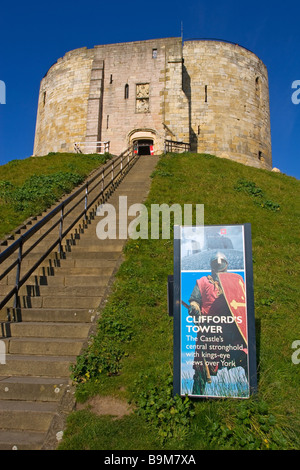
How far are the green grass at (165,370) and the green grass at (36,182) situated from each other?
14.6 feet

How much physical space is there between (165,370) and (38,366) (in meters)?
1.58

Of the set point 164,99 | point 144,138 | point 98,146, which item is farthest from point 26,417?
point 164,99

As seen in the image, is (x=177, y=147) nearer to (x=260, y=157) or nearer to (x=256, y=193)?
(x=260, y=157)

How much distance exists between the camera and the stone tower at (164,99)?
72.8 ft

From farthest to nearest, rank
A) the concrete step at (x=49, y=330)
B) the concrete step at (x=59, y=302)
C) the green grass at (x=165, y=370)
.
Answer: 1. the concrete step at (x=59, y=302)
2. the concrete step at (x=49, y=330)
3. the green grass at (x=165, y=370)

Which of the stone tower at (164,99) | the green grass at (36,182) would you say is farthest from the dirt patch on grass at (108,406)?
the stone tower at (164,99)

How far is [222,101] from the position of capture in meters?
23.4

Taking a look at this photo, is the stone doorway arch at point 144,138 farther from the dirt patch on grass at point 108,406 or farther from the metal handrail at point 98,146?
the dirt patch on grass at point 108,406

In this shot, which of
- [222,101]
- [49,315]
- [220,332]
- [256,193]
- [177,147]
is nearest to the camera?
[220,332]

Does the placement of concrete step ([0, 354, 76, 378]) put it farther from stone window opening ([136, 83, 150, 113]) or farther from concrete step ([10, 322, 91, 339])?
stone window opening ([136, 83, 150, 113])

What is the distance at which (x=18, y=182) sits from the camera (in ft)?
42.7

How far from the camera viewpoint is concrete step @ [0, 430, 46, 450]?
121 inches

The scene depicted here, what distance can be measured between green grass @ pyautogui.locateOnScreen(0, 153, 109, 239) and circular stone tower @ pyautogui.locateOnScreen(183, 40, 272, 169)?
29.7ft
